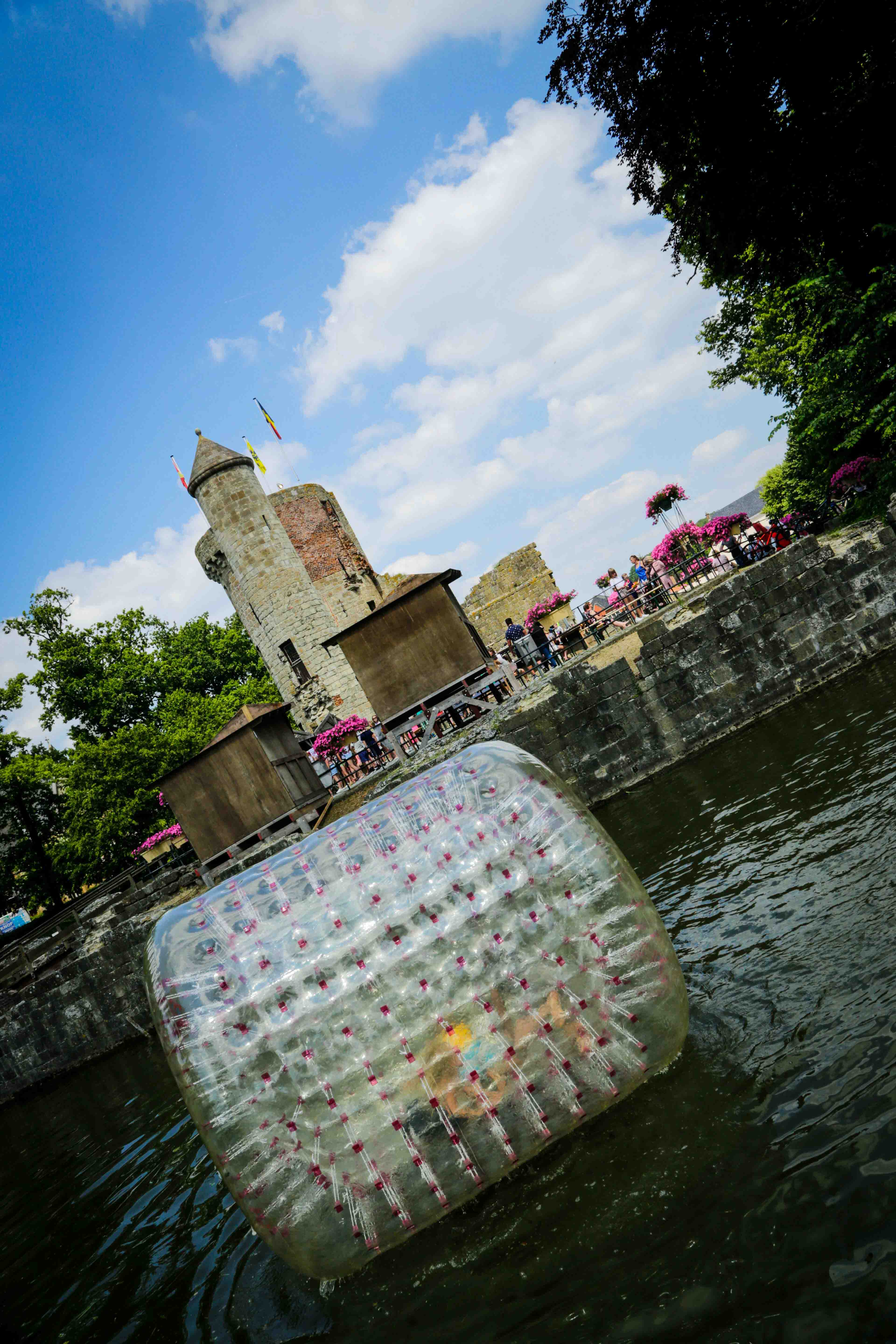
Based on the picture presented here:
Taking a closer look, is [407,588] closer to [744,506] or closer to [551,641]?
[551,641]

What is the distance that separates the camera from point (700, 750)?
11.5 meters

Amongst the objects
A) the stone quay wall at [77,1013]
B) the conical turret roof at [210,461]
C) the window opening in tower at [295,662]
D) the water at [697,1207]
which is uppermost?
the conical turret roof at [210,461]

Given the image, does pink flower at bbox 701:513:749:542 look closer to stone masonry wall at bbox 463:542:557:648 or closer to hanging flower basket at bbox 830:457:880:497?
hanging flower basket at bbox 830:457:880:497

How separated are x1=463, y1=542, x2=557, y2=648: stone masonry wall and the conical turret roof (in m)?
10.8

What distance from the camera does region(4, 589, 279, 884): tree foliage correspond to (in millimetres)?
28531

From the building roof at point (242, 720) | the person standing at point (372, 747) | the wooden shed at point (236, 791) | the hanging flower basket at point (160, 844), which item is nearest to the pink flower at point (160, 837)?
the hanging flower basket at point (160, 844)

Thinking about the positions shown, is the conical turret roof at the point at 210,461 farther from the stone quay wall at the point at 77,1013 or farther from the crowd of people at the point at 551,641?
the stone quay wall at the point at 77,1013

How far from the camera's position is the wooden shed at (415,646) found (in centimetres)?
1622

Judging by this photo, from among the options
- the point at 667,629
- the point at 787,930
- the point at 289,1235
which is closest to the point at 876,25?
the point at 667,629

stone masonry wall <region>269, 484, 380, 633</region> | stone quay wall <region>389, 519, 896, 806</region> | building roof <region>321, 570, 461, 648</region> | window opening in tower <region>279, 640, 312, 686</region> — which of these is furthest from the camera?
stone masonry wall <region>269, 484, 380, 633</region>

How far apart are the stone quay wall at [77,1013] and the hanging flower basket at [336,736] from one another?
6.31m

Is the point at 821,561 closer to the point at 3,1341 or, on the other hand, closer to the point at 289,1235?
the point at 289,1235

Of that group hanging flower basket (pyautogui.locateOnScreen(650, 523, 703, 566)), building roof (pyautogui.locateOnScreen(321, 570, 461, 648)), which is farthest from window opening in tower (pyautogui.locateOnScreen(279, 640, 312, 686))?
hanging flower basket (pyautogui.locateOnScreen(650, 523, 703, 566))

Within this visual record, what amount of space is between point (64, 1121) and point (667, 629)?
11.4m
